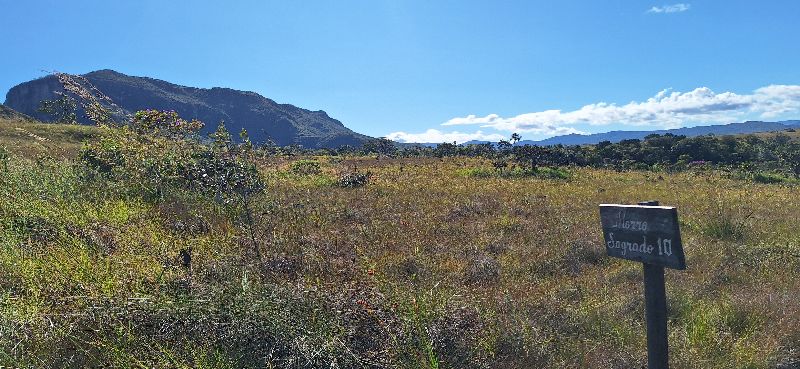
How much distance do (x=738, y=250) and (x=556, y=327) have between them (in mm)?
4125

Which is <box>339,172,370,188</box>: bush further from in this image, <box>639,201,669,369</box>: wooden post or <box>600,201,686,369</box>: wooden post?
<box>639,201,669,369</box>: wooden post

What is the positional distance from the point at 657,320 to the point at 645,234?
2.02 ft

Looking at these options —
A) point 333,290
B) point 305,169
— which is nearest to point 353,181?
point 305,169

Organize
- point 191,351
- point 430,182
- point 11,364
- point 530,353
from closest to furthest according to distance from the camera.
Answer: point 11,364 → point 191,351 → point 530,353 → point 430,182

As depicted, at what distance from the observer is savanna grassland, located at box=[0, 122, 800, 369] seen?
Answer: 3445mm

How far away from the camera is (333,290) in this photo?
4.19 metres

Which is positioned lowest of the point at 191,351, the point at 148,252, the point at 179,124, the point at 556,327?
the point at 556,327

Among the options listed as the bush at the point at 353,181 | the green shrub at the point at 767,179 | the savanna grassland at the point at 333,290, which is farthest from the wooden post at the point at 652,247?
the green shrub at the point at 767,179

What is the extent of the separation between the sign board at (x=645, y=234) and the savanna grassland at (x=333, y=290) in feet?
3.49

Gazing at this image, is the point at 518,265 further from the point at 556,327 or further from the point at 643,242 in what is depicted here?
the point at 643,242

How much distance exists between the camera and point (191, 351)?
132 inches

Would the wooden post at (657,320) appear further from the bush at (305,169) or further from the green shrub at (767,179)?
the green shrub at (767,179)

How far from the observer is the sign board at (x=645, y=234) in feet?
9.69

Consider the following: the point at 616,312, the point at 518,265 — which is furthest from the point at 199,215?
the point at 616,312
